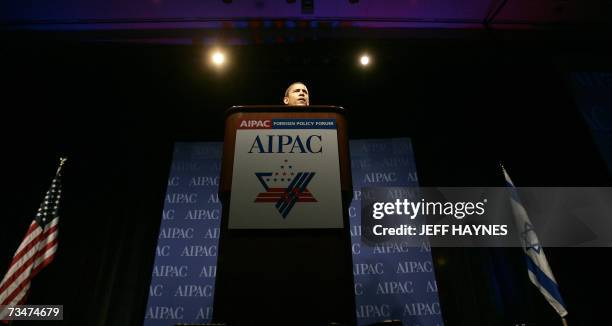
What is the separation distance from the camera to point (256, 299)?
1068mm

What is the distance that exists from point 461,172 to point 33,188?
500cm

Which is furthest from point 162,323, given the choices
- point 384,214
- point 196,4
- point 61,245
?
point 196,4

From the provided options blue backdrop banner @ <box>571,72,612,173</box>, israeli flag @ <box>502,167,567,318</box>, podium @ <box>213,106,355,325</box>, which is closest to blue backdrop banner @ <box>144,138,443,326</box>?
israeli flag @ <box>502,167,567,318</box>

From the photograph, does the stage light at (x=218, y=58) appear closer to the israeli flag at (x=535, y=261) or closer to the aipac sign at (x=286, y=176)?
the aipac sign at (x=286, y=176)

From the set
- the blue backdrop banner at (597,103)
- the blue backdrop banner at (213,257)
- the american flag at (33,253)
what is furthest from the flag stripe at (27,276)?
the blue backdrop banner at (597,103)

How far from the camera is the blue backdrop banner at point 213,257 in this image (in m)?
3.21

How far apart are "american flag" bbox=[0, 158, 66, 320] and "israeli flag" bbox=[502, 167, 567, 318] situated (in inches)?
174

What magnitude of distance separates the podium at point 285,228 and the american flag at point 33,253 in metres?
2.74

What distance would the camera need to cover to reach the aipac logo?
1177mm

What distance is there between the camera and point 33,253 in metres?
2.98

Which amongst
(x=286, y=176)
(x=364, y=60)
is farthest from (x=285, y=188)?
(x=364, y=60)

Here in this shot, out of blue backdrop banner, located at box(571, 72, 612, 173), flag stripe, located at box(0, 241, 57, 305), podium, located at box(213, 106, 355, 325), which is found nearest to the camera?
podium, located at box(213, 106, 355, 325)

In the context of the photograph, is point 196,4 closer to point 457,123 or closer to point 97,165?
point 97,165

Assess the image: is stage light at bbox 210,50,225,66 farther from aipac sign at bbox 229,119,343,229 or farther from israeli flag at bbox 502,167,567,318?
israeli flag at bbox 502,167,567,318
